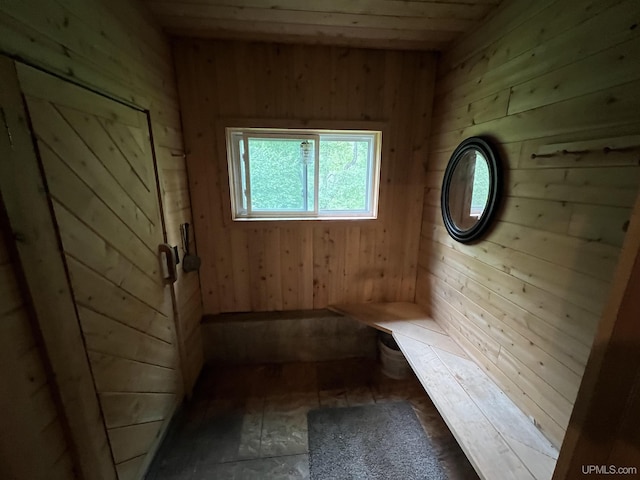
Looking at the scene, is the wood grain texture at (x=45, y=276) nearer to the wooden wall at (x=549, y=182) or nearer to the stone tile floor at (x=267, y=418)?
the stone tile floor at (x=267, y=418)

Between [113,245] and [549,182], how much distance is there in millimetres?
1924

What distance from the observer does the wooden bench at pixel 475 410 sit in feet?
3.56

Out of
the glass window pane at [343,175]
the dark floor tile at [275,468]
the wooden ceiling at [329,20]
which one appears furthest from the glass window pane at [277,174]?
the dark floor tile at [275,468]

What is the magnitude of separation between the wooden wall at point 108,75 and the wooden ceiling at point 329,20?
250 mm

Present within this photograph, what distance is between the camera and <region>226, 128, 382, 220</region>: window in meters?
2.06

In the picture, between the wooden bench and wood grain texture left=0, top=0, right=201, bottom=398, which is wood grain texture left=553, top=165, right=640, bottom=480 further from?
wood grain texture left=0, top=0, right=201, bottom=398

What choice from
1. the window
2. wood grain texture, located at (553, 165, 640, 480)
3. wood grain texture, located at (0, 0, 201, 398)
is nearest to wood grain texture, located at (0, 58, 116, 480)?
wood grain texture, located at (0, 0, 201, 398)

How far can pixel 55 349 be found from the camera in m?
0.86

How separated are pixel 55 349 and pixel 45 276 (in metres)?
0.25

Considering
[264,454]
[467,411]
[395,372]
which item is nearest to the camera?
[467,411]

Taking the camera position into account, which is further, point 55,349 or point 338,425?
point 338,425

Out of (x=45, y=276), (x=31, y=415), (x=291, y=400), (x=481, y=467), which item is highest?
(x=45, y=276)

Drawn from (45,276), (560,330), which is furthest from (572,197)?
(45,276)

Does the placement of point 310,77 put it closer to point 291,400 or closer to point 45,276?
point 45,276
